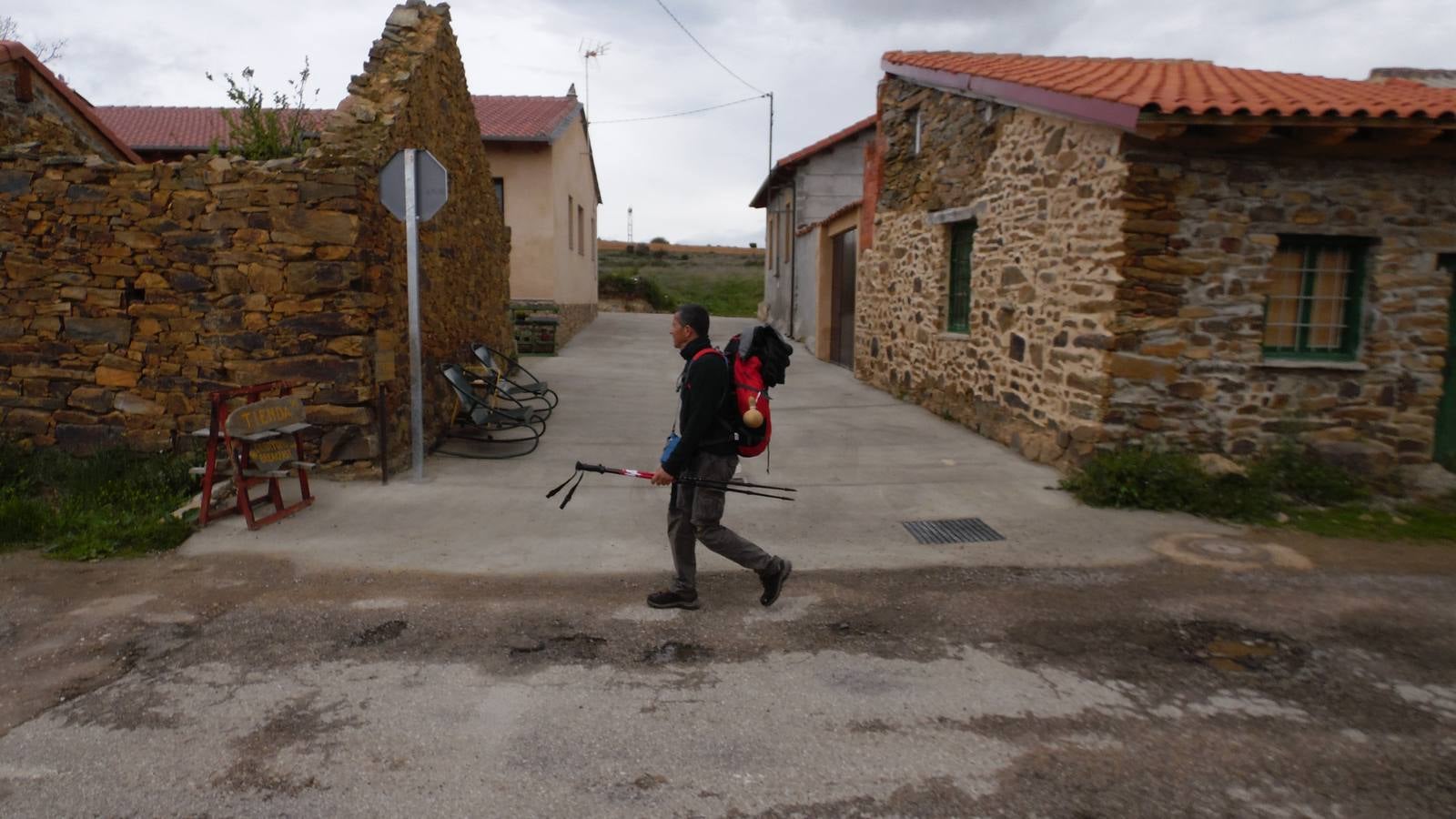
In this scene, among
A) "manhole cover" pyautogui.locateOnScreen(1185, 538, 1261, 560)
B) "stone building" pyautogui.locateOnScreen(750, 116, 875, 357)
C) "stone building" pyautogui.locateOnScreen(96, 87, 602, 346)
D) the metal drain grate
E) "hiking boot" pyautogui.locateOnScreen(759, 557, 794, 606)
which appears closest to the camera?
"hiking boot" pyautogui.locateOnScreen(759, 557, 794, 606)

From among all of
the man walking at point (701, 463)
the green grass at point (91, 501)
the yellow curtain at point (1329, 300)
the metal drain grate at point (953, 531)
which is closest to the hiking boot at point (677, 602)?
the man walking at point (701, 463)

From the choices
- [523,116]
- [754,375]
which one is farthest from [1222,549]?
[523,116]

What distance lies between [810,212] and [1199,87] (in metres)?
13.0

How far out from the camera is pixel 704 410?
14.3 feet

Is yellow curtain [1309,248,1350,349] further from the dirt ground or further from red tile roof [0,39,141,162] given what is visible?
red tile roof [0,39,141,162]

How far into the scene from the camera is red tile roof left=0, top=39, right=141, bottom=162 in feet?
25.9

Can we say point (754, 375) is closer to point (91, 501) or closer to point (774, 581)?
point (774, 581)

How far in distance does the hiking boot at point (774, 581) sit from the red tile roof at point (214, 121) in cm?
1341

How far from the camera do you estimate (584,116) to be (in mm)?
21672

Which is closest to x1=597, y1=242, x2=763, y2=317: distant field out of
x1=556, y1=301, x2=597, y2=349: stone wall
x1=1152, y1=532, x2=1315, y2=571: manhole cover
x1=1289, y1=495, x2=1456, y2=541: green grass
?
x1=556, y1=301, x2=597, y2=349: stone wall

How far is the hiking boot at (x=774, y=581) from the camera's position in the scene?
4.70 meters

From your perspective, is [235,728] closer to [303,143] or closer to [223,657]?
[223,657]

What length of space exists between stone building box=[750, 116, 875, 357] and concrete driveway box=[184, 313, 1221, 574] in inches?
317

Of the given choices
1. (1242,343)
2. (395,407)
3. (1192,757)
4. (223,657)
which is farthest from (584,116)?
(1192,757)
